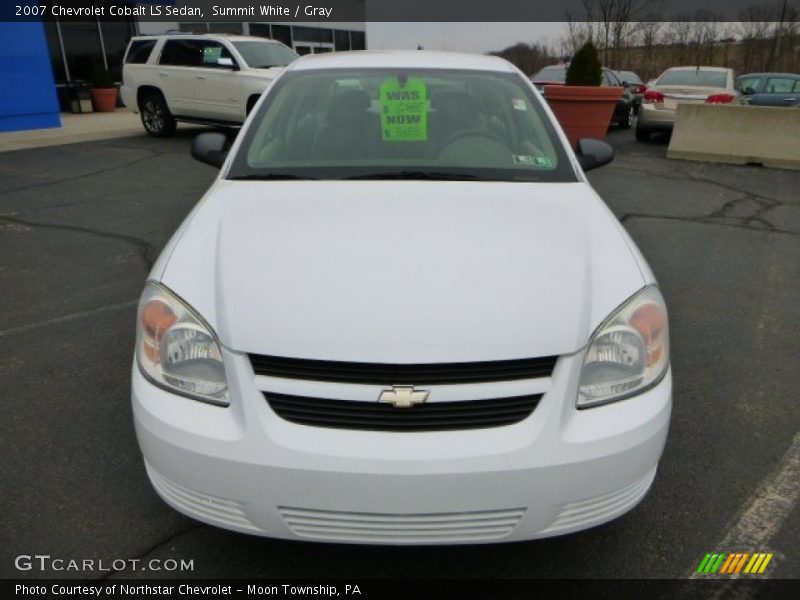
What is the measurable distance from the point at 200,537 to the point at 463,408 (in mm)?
1175

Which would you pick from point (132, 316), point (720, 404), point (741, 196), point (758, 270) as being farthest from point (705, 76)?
point (132, 316)

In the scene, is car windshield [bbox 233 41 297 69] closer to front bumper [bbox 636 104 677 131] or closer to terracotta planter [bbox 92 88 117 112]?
front bumper [bbox 636 104 677 131]

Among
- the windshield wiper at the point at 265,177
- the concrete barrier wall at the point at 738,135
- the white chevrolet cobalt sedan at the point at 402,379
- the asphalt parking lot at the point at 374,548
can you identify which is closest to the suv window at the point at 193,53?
the asphalt parking lot at the point at 374,548

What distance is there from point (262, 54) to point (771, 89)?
11.0 meters

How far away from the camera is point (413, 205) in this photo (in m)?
2.43

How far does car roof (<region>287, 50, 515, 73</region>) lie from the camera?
338cm

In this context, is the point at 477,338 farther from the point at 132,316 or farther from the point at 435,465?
the point at 132,316

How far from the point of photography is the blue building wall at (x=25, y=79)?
1291 centimetres

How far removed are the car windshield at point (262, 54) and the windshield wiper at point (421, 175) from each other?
10193 millimetres

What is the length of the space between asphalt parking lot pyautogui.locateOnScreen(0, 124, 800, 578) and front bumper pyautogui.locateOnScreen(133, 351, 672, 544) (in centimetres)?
45

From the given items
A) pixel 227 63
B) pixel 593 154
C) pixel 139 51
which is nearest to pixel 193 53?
pixel 227 63

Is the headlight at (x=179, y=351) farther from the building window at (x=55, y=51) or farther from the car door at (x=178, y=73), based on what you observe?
the building window at (x=55, y=51)

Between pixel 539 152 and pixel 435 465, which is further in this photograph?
pixel 539 152

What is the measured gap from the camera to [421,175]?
2744mm
